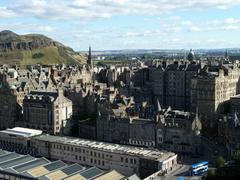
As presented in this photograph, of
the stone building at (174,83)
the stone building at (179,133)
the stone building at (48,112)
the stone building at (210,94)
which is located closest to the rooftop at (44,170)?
the stone building at (179,133)

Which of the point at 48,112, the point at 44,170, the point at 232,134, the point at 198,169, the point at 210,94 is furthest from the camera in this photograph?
the point at 48,112

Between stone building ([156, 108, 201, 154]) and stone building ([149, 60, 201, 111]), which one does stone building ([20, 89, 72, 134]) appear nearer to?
stone building ([156, 108, 201, 154])

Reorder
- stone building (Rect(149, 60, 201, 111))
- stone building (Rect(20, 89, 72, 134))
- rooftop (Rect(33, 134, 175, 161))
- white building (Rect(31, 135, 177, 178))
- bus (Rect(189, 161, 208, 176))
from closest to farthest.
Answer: bus (Rect(189, 161, 208, 176)) < white building (Rect(31, 135, 177, 178)) < rooftop (Rect(33, 134, 175, 161)) < stone building (Rect(20, 89, 72, 134)) < stone building (Rect(149, 60, 201, 111))

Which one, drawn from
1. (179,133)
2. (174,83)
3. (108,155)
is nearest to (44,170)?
(108,155)

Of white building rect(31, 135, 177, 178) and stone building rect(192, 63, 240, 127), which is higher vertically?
stone building rect(192, 63, 240, 127)

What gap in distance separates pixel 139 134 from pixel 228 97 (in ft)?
109

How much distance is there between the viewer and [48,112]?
11881cm

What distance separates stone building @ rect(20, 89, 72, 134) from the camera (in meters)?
118

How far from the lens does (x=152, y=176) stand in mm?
80812

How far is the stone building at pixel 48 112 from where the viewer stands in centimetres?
11819

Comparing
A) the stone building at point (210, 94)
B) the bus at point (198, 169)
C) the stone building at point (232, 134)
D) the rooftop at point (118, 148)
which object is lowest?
the bus at point (198, 169)

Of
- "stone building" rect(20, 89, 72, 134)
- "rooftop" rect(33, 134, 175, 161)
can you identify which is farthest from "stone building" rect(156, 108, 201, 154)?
"stone building" rect(20, 89, 72, 134)

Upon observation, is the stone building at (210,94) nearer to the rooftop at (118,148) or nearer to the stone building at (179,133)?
the stone building at (179,133)

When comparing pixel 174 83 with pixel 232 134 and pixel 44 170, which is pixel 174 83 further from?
pixel 44 170
